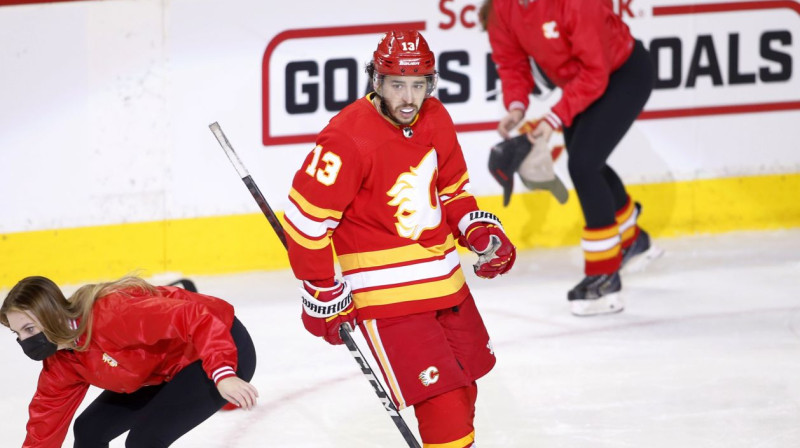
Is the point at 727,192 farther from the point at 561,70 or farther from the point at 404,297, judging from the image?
the point at 404,297

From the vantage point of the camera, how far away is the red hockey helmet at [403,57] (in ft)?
8.30

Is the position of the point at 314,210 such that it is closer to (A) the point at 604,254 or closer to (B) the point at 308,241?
(B) the point at 308,241

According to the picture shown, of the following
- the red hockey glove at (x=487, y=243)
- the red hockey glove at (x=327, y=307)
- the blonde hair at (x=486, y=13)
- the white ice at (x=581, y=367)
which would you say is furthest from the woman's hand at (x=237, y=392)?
the blonde hair at (x=486, y=13)

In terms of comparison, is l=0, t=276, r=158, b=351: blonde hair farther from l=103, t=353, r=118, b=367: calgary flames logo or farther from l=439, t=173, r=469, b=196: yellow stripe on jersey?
l=439, t=173, r=469, b=196: yellow stripe on jersey

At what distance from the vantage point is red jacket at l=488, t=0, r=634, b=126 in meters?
4.16

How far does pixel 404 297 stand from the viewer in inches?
103

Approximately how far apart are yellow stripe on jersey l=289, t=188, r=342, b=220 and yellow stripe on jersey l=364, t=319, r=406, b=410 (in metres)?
0.25

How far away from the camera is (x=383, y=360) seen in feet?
8.59

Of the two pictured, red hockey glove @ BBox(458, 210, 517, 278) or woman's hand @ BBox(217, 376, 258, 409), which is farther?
red hockey glove @ BBox(458, 210, 517, 278)

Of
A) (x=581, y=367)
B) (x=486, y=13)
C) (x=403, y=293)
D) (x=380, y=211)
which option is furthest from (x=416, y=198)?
(x=486, y=13)

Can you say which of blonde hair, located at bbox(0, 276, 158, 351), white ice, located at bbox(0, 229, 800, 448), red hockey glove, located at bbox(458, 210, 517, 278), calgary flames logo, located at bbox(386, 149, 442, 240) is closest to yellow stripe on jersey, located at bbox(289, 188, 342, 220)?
calgary flames logo, located at bbox(386, 149, 442, 240)

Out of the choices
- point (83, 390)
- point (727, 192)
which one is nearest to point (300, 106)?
point (727, 192)

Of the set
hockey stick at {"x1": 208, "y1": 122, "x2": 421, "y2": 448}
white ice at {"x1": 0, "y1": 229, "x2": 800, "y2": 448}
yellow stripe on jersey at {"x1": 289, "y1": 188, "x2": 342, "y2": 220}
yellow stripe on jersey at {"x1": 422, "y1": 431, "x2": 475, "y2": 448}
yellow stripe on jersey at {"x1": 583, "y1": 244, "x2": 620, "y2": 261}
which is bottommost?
white ice at {"x1": 0, "y1": 229, "x2": 800, "y2": 448}

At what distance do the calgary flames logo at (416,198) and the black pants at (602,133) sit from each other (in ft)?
5.81
